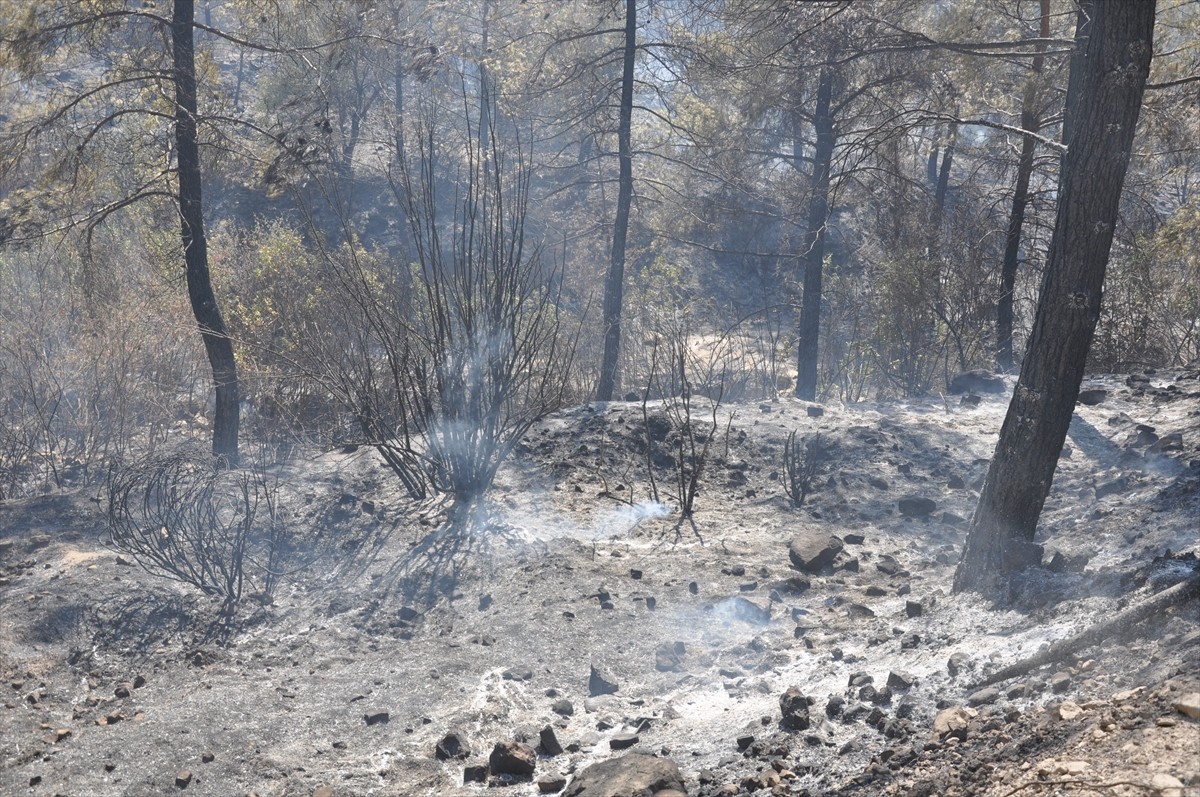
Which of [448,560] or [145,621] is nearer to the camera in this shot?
[145,621]

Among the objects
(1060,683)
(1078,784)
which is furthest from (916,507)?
(1078,784)

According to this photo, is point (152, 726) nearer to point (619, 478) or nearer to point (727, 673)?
point (727, 673)

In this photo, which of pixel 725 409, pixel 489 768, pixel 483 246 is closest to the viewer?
pixel 489 768

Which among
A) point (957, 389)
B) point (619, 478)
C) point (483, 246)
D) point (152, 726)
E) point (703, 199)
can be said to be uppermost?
point (703, 199)

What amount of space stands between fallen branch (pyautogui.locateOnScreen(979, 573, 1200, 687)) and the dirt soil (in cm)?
4

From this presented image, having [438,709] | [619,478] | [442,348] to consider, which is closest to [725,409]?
[619,478]

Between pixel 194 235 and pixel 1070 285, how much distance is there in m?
7.05

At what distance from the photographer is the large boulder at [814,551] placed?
6.56m

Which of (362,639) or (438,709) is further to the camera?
(362,639)

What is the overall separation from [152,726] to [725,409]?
6.26 meters

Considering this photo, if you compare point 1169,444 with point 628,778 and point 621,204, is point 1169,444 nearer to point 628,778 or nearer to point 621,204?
point 628,778

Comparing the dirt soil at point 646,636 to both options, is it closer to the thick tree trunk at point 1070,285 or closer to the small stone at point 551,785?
the small stone at point 551,785

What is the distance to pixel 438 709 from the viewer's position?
5.12 meters

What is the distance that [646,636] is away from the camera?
5848 mm
